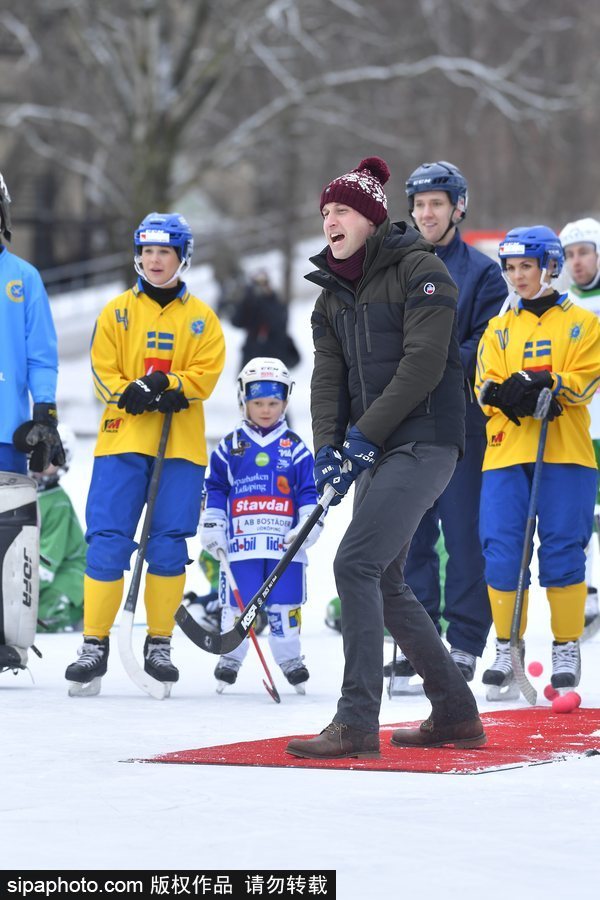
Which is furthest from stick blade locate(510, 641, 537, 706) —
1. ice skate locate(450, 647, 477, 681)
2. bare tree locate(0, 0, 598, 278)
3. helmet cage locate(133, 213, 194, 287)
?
bare tree locate(0, 0, 598, 278)

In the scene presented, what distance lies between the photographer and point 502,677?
6.28 meters

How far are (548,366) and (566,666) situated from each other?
3.70 feet

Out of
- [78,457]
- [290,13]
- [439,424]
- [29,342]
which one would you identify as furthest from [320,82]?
[439,424]

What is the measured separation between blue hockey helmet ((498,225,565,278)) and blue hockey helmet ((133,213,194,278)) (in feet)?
4.03

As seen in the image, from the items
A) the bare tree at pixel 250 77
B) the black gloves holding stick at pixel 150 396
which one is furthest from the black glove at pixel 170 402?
the bare tree at pixel 250 77

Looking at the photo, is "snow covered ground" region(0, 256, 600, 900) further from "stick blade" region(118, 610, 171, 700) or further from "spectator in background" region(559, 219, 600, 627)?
"spectator in background" region(559, 219, 600, 627)

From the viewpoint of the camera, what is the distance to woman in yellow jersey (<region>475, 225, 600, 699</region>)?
630cm

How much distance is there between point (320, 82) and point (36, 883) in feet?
67.2

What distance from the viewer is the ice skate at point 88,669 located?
20.5 feet

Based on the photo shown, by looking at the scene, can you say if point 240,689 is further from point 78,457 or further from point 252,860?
point 78,457

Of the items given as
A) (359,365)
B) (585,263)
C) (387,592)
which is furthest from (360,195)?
(585,263)

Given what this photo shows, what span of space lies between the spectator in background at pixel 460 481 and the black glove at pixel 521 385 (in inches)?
16.2

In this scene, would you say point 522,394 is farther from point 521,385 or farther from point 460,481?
point 460,481

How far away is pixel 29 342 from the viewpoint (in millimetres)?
6648
